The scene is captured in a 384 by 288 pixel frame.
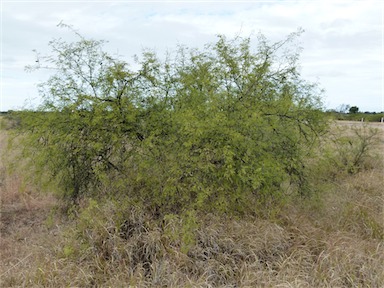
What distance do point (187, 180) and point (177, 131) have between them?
0.67 m

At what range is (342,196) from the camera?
7238 millimetres

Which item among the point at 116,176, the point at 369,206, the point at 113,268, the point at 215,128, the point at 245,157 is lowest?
the point at 113,268

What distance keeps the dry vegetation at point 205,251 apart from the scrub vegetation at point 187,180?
18 millimetres

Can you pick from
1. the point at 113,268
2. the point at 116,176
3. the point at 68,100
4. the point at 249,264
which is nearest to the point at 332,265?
the point at 249,264

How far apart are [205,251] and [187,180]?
93cm

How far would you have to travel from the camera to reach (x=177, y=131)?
517 cm

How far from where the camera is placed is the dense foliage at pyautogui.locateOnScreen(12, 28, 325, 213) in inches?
197

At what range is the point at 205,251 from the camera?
4773 millimetres

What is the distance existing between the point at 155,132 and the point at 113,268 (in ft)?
5.86

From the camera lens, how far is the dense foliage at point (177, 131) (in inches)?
197

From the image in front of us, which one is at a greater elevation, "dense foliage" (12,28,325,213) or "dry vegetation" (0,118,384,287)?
"dense foliage" (12,28,325,213)

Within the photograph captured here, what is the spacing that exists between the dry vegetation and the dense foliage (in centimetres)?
38

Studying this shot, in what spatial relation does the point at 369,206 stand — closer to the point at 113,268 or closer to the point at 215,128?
the point at 215,128

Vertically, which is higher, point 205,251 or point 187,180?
point 187,180
